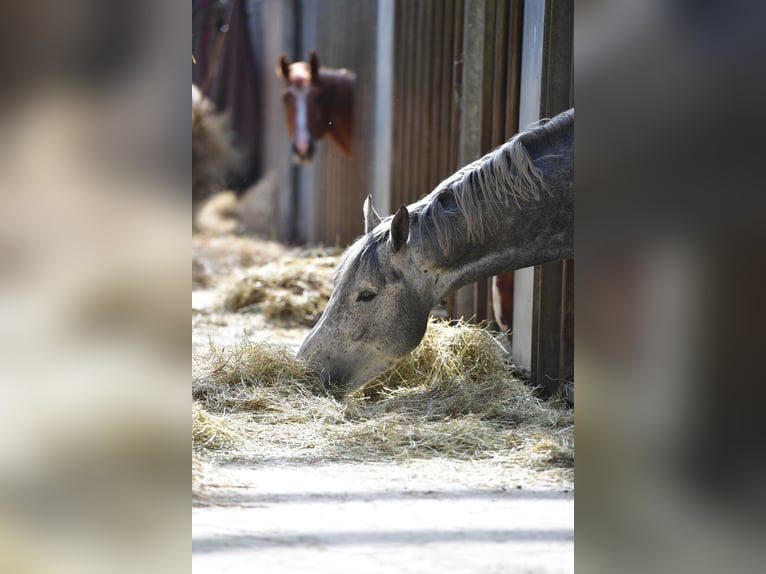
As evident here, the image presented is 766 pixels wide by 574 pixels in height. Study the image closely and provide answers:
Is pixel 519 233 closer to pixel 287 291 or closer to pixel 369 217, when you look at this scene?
pixel 369 217

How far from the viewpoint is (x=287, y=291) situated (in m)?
6.06

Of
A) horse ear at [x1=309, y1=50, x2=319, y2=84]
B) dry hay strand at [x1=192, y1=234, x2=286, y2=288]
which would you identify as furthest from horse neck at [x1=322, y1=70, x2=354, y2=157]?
dry hay strand at [x1=192, y1=234, x2=286, y2=288]

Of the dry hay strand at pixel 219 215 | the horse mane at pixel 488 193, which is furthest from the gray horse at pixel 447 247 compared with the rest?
the dry hay strand at pixel 219 215

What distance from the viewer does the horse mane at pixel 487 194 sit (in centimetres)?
328

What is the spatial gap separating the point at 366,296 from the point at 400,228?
332 mm

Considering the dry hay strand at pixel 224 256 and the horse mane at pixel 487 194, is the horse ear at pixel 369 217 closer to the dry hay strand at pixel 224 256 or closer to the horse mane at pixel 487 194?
the horse mane at pixel 487 194

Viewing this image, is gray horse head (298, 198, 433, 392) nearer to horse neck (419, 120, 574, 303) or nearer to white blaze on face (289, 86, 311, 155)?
horse neck (419, 120, 574, 303)

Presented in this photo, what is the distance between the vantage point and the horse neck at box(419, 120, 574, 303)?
130 inches
